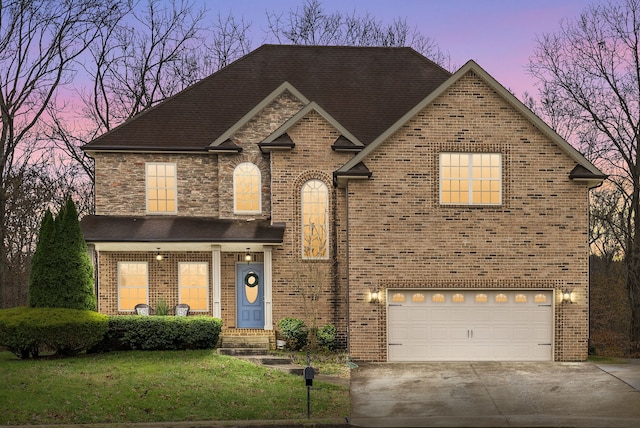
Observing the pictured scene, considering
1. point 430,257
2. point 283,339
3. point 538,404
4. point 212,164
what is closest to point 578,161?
point 430,257

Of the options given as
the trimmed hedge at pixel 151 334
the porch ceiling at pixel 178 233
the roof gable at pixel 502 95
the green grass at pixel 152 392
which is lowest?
the green grass at pixel 152 392

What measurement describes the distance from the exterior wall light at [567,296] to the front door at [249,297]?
9762 mm

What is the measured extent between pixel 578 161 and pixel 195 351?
12.6m

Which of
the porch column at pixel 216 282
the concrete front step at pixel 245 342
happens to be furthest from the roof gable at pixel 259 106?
the concrete front step at pixel 245 342

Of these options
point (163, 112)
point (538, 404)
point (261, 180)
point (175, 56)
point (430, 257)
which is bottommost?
point (538, 404)

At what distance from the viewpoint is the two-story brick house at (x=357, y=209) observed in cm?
1753

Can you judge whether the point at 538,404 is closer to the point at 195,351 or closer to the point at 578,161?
the point at 578,161

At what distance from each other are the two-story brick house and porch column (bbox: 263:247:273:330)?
5 cm

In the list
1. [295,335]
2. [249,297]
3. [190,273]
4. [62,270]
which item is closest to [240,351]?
[295,335]

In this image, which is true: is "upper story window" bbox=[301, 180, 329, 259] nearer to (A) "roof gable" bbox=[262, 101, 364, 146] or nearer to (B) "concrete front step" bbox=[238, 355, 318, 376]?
(A) "roof gable" bbox=[262, 101, 364, 146]

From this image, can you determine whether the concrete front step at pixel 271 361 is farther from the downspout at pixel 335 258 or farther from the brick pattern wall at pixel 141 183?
the brick pattern wall at pixel 141 183

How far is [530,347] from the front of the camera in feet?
57.5

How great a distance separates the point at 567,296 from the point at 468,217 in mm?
3668

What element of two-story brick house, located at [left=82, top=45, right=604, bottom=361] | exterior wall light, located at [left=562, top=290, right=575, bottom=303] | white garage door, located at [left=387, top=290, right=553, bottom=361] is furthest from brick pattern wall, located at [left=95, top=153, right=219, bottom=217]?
exterior wall light, located at [left=562, top=290, right=575, bottom=303]
